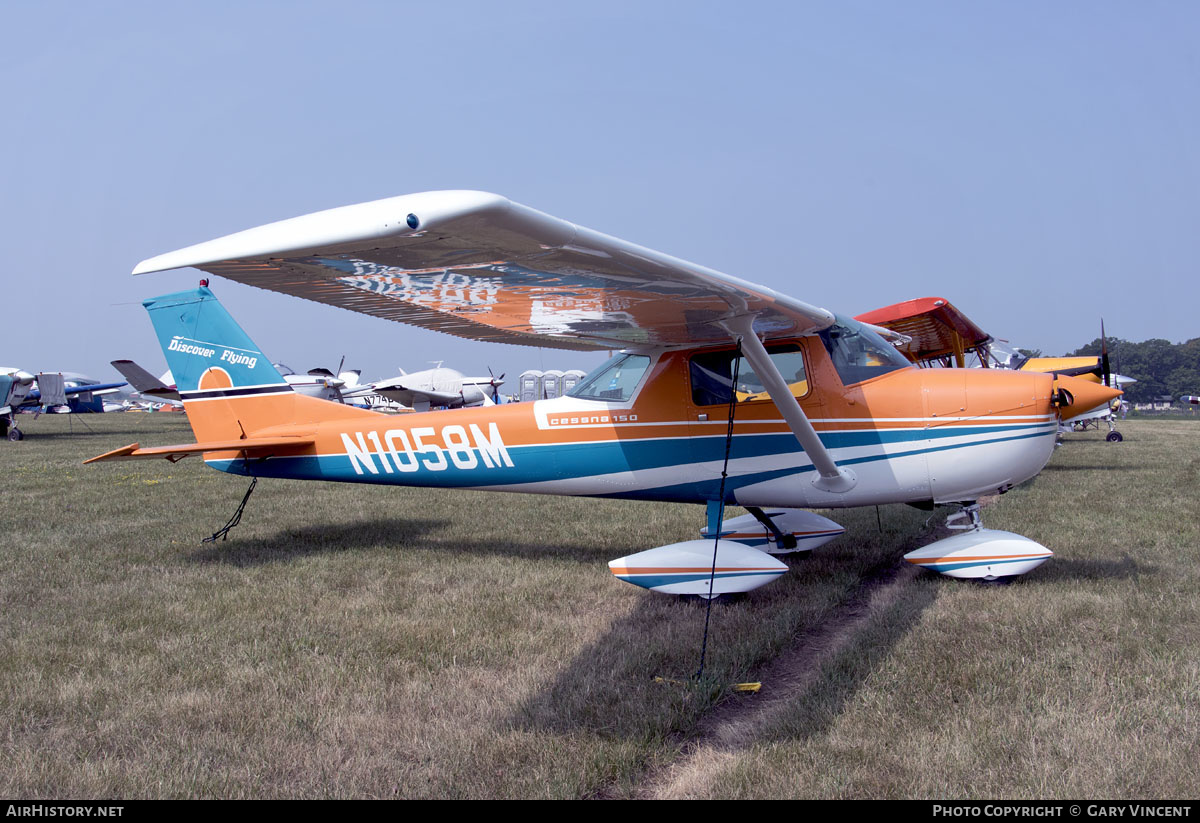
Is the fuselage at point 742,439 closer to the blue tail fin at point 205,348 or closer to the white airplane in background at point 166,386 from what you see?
the blue tail fin at point 205,348

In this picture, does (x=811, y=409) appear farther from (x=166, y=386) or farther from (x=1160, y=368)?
(x=1160, y=368)

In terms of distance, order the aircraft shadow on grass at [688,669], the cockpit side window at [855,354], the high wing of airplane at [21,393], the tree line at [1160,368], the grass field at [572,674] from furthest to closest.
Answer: the tree line at [1160,368]
the high wing of airplane at [21,393]
the cockpit side window at [855,354]
the aircraft shadow on grass at [688,669]
the grass field at [572,674]

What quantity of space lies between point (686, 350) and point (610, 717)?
10.5 feet

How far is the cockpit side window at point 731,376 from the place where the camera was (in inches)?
225

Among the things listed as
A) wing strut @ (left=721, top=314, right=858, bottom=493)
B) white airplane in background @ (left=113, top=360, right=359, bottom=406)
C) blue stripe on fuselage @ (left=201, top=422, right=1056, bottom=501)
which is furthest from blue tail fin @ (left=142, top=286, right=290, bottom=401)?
white airplane in background @ (left=113, top=360, right=359, bottom=406)

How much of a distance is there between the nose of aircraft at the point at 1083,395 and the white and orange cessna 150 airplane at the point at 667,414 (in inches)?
0.7

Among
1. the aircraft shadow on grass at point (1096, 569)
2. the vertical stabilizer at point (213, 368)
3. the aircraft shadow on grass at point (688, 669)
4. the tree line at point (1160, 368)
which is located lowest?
the tree line at point (1160, 368)

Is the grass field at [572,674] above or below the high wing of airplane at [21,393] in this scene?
below

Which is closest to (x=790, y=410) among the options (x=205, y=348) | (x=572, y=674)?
(x=572, y=674)

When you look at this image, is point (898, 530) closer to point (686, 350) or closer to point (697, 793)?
point (686, 350)

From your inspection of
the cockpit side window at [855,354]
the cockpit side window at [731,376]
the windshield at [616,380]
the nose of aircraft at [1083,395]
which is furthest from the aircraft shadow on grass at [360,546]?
the nose of aircraft at [1083,395]

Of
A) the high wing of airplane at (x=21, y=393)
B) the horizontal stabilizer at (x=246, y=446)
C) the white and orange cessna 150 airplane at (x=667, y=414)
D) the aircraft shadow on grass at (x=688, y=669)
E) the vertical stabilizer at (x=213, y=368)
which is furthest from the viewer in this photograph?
the high wing of airplane at (x=21, y=393)

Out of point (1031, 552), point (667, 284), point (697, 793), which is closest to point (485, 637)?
point (697, 793)

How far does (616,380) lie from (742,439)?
3.82 feet
